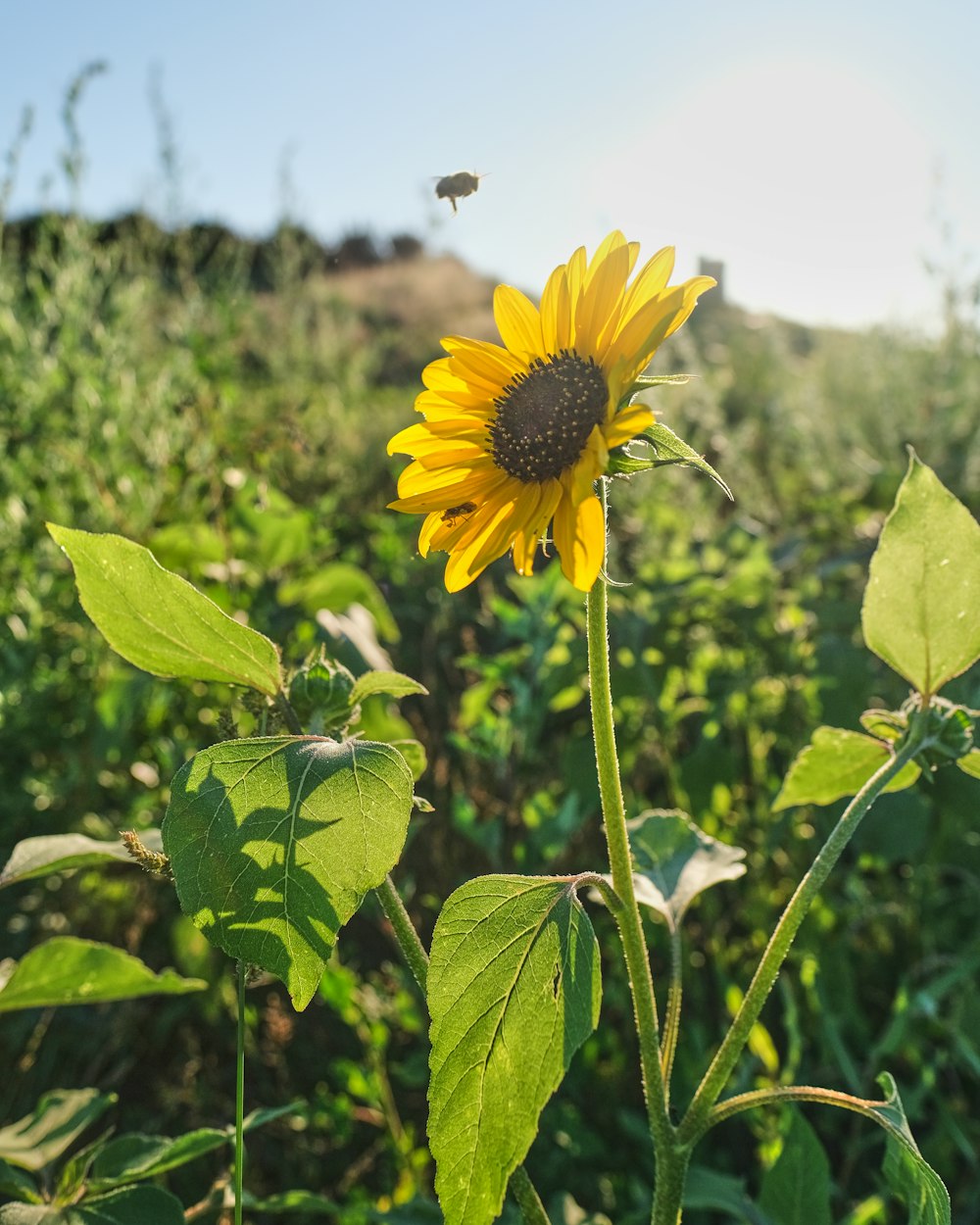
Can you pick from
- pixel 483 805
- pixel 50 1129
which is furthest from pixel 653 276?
pixel 483 805

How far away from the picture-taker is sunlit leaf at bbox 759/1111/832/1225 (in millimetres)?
1050

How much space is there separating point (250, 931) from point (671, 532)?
239 cm

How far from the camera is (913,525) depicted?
0.81 metres

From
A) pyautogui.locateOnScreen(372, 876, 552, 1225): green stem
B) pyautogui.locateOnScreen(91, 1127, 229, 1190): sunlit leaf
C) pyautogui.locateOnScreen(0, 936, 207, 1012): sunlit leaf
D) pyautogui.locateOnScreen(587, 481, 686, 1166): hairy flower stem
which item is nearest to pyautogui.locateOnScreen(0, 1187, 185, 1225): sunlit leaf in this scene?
pyautogui.locateOnScreen(91, 1127, 229, 1190): sunlit leaf

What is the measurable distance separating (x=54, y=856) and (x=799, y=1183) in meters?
0.80

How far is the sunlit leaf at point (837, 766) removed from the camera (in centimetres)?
88

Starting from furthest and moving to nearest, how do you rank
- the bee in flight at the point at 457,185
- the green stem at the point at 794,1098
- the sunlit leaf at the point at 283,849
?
the bee in flight at the point at 457,185 < the green stem at the point at 794,1098 < the sunlit leaf at the point at 283,849

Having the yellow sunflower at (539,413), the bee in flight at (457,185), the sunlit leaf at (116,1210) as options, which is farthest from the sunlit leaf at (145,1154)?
the bee in flight at (457,185)

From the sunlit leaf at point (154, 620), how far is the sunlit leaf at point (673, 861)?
397mm

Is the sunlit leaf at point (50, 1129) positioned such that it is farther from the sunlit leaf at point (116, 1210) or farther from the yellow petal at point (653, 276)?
the yellow petal at point (653, 276)

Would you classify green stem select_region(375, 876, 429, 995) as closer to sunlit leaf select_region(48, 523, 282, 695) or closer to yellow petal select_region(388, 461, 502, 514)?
sunlit leaf select_region(48, 523, 282, 695)

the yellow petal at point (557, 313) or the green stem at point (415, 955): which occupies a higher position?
the yellow petal at point (557, 313)

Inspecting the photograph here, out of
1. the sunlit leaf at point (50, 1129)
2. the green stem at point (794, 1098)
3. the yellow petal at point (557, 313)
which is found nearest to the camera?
the green stem at point (794, 1098)

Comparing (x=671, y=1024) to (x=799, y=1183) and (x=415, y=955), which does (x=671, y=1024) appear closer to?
(x=415, y=955)
